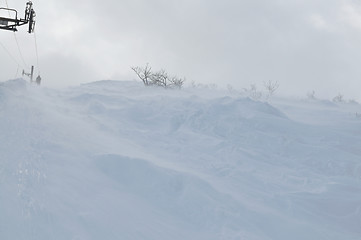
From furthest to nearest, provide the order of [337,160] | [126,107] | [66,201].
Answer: [126,107], [337,160], [66,201]

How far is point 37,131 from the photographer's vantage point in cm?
825

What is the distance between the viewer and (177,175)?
6938 millimetres

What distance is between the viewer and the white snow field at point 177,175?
5.34 m

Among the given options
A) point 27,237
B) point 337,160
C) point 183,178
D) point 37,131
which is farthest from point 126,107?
point 27,237

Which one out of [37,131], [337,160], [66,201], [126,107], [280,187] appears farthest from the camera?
[126,107]

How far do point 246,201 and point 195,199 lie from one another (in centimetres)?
106

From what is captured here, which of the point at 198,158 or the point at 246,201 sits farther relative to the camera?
the point at 198,158

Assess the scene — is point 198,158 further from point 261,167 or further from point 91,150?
point 91,150

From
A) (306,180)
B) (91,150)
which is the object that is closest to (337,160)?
(306,180)

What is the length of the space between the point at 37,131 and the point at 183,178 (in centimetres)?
386

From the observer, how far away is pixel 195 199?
6.37 metres

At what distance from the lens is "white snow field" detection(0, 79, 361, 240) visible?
5.34 metres

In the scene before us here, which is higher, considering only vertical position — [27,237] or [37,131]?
[37,131]

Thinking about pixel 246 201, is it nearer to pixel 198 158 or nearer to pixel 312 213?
pixel 312 213
